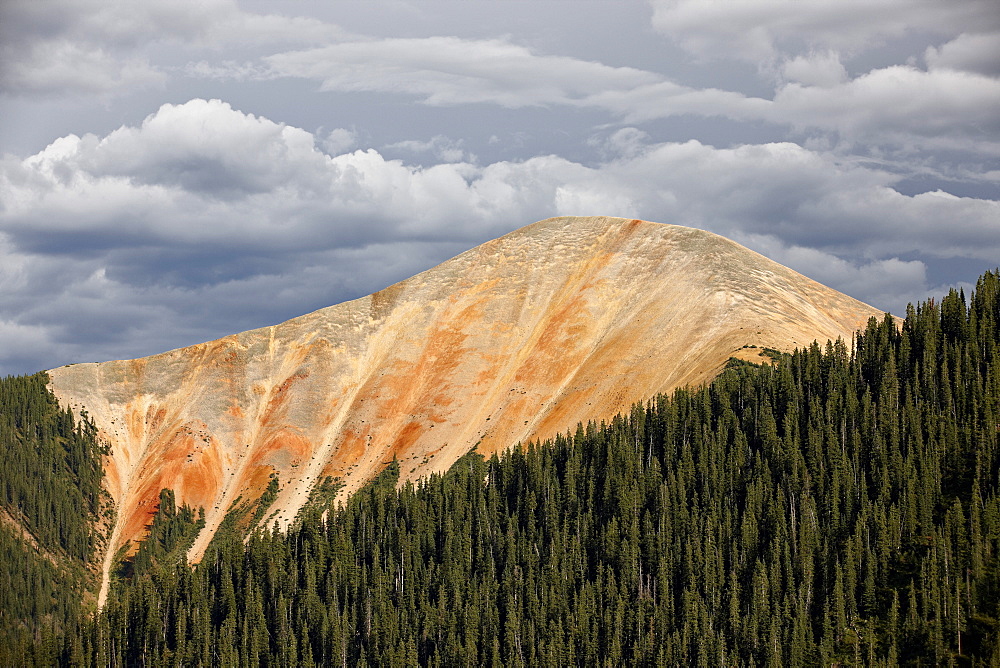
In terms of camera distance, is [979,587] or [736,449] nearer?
[979,587]

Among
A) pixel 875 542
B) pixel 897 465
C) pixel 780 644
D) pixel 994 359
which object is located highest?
pixel 994 359

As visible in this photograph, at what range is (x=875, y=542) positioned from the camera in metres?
174

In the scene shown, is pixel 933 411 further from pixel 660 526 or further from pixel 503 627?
pixel 503 627

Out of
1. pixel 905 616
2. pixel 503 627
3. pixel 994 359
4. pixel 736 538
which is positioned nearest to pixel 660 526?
pixel 736 538

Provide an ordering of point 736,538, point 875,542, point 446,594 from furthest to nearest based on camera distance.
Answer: point 446,594 < point 736,538 < point 875,542

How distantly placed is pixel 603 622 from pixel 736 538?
2524 cm

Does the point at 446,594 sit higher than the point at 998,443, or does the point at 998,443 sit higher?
the point at 998,443

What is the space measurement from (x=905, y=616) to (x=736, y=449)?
43.1 m

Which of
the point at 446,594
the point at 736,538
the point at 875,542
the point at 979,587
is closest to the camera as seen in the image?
the point at 979,587

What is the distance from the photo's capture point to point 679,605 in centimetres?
18250

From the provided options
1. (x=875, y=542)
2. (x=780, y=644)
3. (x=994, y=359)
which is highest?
(x=994, y=359)

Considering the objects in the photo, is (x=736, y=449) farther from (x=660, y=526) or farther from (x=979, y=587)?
(x=979, y=587)

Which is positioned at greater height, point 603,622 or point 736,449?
point 736,449

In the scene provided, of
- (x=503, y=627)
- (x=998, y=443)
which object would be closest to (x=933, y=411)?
(x=998, y=443)
